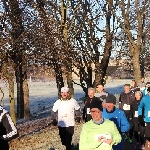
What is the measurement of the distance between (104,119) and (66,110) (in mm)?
5107

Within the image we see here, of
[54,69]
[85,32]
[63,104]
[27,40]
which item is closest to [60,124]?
[63,104]

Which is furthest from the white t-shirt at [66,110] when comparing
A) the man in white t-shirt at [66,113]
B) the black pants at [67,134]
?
the black pants at [67,134]

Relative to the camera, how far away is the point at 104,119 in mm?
5359

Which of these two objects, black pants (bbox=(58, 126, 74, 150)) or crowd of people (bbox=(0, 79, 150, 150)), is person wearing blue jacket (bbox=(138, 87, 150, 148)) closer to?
crowd of people (bbox=(0, 79, 150, 150))

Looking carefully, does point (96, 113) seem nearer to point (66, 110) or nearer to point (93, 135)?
point (93, 135)

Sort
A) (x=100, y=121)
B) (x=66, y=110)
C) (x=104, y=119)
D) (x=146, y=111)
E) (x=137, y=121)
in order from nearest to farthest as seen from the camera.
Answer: (x=100, y=121) < (x=104, y=119) < (x=146, y=111) < (x=66, y=110) < (x=137, y=121)

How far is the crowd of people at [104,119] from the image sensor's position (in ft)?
17.3

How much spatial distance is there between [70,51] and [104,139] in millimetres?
13623

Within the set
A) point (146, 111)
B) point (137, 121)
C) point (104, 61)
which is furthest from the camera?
point (104, 61)

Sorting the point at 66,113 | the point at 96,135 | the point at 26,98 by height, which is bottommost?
the point at 26,98

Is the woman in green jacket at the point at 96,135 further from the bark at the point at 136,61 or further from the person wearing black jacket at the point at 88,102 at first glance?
the bark at the point at 136,61

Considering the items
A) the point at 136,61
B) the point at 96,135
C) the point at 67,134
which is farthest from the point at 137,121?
the point at 136,61

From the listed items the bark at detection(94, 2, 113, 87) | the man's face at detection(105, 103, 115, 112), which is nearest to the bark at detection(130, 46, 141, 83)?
the bark at detection(94, 2, 113, 87)

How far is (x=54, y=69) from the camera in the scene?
20234 millimetres
